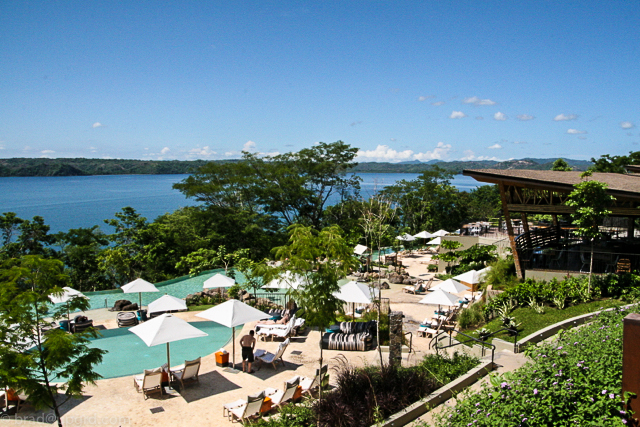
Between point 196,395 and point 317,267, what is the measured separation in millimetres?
4712

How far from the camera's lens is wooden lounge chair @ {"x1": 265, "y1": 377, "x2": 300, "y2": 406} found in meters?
9.80

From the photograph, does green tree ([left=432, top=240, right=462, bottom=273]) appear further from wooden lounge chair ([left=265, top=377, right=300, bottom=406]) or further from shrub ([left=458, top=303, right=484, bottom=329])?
wooden lounge chair ([left=265, top=377, right=300, bottom=406])

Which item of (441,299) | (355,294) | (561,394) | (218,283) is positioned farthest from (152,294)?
(561,394)

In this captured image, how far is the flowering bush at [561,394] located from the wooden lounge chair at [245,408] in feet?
13.2

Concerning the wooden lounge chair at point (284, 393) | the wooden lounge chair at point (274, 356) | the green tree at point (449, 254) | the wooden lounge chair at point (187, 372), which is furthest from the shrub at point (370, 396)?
the green tree at point (449, 254)

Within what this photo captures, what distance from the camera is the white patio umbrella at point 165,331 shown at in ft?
35.8

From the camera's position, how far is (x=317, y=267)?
366 inches

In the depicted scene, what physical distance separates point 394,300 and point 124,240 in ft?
89.0

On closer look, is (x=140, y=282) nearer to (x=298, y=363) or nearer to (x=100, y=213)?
(x=298, y=363)

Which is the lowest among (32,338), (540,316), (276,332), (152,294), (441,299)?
(152,294)

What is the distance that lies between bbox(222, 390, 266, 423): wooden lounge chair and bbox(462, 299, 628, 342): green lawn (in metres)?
7.00

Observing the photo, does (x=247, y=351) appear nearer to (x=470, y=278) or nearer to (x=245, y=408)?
(x=245, y=408)

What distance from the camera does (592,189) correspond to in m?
13.8

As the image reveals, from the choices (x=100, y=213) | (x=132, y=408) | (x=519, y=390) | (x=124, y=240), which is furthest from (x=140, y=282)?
(x=100, y=213)
